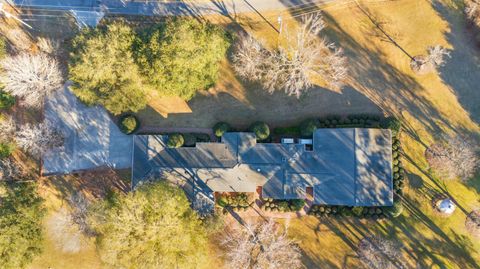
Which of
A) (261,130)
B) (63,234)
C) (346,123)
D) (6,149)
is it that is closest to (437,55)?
(346,123)

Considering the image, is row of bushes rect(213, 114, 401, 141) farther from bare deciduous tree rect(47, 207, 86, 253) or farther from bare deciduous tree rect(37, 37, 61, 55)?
bare deciduous tree rect(37, 37, 61, 55)

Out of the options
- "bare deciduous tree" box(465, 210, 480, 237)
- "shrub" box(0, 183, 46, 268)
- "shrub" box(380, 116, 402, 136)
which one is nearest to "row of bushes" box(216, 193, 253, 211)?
"shrub" box(380, 116, 402, 136)

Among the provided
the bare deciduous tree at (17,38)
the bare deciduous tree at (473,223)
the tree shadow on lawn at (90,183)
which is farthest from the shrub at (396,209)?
the bare deciduous tree at (17,38)

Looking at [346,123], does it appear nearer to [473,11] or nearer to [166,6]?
[473,11]

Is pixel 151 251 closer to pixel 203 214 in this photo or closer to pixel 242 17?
pixel 203 214

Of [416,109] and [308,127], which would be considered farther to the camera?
[416,109]

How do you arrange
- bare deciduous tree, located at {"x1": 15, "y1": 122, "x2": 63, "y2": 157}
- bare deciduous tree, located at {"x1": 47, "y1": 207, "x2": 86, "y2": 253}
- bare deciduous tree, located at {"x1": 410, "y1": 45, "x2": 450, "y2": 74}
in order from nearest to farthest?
bare deciduous tree, located at {"x1": 15, "y1": 122, "x2": 63, "y2": 157}
bare deciduous tree, located at {"x1": 410, "y1": 45, "x2": 450, "y2": 74}
bare deciduous tree, located at {"x1": 47, "y1": 207, "x2": 86, "y2": 253}
